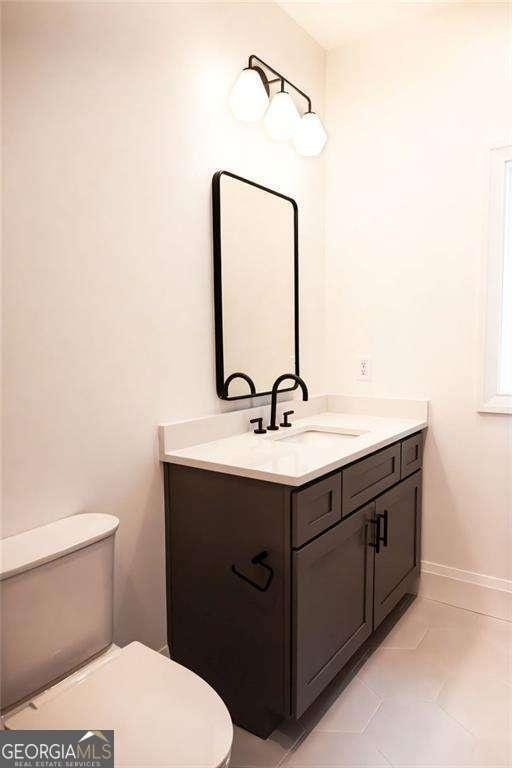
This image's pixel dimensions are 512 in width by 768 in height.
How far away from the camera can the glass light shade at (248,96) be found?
1.85 metres

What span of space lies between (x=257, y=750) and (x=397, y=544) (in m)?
0.91

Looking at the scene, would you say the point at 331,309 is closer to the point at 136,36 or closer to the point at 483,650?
the point at 136,36

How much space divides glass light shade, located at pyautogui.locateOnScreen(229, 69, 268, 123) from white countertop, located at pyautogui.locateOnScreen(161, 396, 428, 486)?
3.68 ft

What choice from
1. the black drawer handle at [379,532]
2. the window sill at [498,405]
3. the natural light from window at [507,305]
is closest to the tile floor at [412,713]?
the black drawer handle at [379,532]

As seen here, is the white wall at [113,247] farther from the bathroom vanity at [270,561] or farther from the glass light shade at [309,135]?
the glass light shade at [309,135]

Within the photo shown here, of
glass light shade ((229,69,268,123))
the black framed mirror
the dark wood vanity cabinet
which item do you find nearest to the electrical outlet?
the black framed mirror

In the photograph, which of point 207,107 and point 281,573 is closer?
point 281,573

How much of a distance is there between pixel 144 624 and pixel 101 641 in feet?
1.21

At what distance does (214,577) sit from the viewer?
159cm

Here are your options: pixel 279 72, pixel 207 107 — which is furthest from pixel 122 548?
pixel 279 72

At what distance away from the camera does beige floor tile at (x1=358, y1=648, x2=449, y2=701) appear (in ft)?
5.57

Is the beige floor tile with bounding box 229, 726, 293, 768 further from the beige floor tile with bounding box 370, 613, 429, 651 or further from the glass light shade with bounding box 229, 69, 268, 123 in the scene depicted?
the glass light shade with bounding box 229, 69, 268, 123

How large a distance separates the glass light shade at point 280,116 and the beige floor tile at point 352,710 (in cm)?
206

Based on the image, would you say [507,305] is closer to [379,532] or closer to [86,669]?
[379,532]
